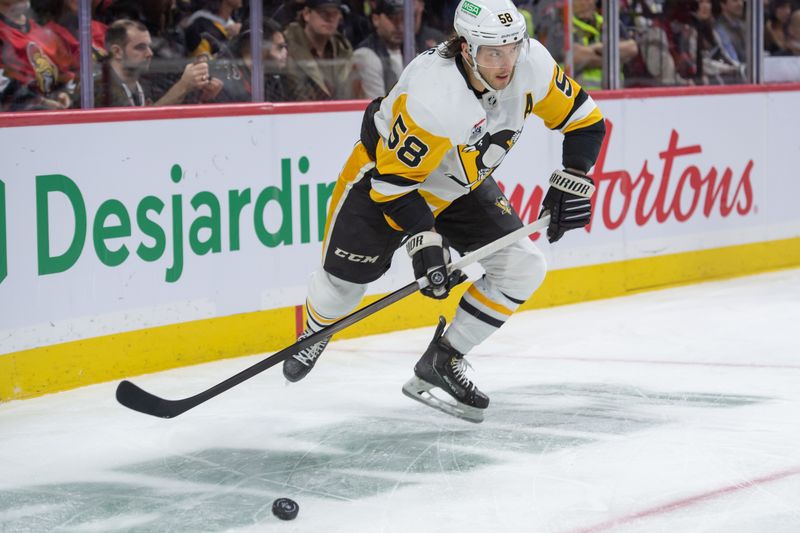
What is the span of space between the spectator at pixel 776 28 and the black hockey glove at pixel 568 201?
354 cm

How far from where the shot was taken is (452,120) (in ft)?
11.5

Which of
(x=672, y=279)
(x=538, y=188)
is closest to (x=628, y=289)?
(x=672, y=279)

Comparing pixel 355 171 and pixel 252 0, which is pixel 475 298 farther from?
pixel 252 0

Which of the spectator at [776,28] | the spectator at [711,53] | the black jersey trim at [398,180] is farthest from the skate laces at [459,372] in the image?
the spectator at [776,28]

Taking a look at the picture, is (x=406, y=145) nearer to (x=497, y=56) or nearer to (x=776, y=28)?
(x=497, y=56)

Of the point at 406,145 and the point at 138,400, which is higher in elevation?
the point at 406,145

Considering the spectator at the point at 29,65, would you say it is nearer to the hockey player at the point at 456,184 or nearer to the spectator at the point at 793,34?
the hockey player at the point at 456,184

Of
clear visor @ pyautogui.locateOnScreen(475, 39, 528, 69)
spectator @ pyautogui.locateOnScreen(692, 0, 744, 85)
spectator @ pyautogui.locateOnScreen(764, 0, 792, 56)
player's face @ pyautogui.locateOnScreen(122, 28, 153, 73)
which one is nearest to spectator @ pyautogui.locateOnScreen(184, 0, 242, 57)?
player's face @ pyautogui.locateOnScreen(122, 28, 153, 73)

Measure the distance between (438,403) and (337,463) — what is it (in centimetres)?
50

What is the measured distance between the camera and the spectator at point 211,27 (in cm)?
491

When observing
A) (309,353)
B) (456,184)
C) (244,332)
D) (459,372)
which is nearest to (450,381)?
(459,372)

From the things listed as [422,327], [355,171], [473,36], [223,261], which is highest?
[473,36]

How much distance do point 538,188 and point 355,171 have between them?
2168mm

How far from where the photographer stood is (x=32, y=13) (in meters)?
4.47
